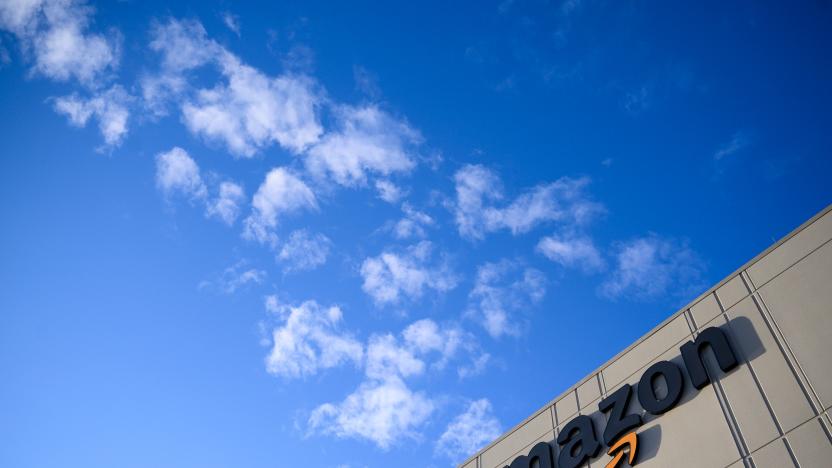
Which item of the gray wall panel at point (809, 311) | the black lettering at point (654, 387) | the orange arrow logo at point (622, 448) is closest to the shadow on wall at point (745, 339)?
the gray wall panel at point (809, 311)

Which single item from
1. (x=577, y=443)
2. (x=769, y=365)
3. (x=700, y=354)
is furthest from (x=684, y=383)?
(x=577, y=443)

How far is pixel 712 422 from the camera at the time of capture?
572 inches

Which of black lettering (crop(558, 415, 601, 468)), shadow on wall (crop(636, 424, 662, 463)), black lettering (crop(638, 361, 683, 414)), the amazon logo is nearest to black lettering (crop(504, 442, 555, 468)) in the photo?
the amazon logo

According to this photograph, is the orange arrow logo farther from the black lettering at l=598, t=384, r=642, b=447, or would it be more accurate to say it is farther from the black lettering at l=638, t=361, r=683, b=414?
the black lettering at l=638, t=361, r=683, b=414

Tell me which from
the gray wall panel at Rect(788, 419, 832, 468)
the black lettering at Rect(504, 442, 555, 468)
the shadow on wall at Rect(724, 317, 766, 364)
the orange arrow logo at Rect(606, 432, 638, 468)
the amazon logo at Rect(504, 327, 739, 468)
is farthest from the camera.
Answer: the black lettering at Rect(504, 442, 555, 468)

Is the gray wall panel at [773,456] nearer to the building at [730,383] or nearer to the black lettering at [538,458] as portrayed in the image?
the building at [730,383]

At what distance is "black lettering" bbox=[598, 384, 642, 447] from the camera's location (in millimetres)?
16812

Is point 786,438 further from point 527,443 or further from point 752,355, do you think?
point 527,443

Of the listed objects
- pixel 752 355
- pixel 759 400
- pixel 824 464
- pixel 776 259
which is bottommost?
pixel 824 464

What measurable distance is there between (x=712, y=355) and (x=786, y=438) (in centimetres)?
316

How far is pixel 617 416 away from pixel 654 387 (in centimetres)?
141

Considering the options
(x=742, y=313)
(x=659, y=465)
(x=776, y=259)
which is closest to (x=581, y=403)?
(x=659, y=465)

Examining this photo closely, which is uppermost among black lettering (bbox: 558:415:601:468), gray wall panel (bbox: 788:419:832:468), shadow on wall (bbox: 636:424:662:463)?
black lettering (bbox: 558:415:601:468)

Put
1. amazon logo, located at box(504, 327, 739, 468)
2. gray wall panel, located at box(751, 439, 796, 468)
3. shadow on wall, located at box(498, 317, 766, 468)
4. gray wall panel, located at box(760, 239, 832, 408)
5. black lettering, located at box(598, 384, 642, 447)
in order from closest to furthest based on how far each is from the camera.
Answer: gray wall panel, located at box(751, 439, 796, 468)
gray wall panel, located at box(760, 239, 832, 408)
shadow on wall, located at box(498, 317, 766, 468)
amazon logo, located at box(504, 327, 739, 468)
black lettering, located at box(598, 384, 642, 447)
